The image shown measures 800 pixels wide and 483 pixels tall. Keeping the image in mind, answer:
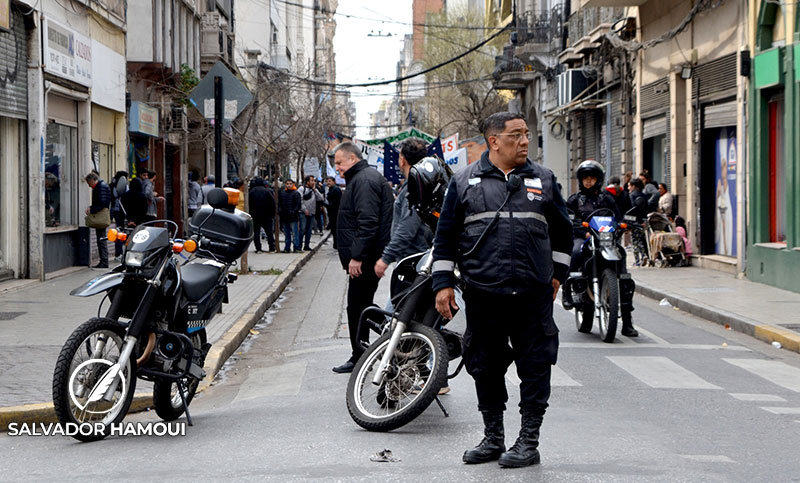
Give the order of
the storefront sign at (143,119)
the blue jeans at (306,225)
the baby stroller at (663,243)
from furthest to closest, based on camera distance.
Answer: the blue jeans at (306,225)
the storefront sign at (143,119)
the baby stroller at (663,243)

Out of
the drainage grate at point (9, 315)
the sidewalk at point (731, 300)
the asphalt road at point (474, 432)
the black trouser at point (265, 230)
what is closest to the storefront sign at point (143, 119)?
the black trouser at point (265, 230)

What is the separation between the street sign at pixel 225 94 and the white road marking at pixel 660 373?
6794 millimetres

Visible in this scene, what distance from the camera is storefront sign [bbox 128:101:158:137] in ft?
80.8

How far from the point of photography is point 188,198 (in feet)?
109

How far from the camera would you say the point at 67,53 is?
18.5m

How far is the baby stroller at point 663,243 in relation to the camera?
20.9 metres

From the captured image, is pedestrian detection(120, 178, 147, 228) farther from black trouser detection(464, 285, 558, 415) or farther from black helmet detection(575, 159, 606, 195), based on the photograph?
black trouser detection(464, 285, 558, 415)

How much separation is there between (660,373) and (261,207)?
18.2m

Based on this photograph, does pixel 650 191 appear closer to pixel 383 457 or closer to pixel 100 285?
pixel 100 285

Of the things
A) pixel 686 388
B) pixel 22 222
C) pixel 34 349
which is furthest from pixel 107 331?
pixel 22 222

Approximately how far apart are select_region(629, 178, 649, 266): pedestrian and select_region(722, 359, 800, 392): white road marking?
10797 millimetres

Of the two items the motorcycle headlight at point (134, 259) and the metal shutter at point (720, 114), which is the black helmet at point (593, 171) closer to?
the motorcycle headlight at point (134, 259)

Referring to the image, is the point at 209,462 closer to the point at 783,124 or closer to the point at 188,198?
the point at 783,124

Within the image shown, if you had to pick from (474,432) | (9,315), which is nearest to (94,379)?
(474,432)
